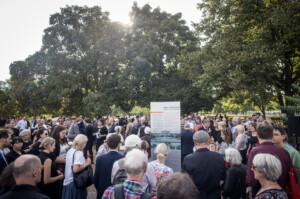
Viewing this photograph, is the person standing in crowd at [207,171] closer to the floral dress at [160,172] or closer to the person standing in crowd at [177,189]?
the floral dress at [160,172]

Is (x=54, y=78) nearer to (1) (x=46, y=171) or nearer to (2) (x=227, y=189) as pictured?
(1) (x=46, y=171)

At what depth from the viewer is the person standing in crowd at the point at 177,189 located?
1459mm

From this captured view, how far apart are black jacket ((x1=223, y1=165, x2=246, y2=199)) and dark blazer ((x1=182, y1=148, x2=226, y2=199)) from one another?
2.42 feet

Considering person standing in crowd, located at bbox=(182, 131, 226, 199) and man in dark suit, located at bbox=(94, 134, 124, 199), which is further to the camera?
man in dark suit, located at bbox=(94, 134, 124, 199)

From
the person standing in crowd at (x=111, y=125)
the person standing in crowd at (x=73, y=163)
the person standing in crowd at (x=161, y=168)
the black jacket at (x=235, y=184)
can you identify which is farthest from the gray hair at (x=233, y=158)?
the person standing in crowd at (x=111, y=125)

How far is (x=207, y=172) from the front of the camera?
2930 mm

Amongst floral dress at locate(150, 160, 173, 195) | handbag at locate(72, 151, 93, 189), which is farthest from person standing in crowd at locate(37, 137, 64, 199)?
floral dress at locate(150, 160, 173, 195)

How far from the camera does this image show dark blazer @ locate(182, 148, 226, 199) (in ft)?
9.66

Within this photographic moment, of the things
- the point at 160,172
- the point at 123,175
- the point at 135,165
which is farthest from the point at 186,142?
the point at 135,165

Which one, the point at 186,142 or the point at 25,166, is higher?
the point at 25,166

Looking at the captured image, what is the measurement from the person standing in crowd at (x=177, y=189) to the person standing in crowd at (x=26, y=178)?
1312 millimetres

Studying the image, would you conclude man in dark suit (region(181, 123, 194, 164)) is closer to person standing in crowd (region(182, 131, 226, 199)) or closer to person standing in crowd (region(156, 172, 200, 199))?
person standing in crowd (region(182, 131, 226, 199))

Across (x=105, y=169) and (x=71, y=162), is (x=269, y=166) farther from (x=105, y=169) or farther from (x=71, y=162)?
(x=71, y=162)

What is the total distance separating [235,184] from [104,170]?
2.48 meters
